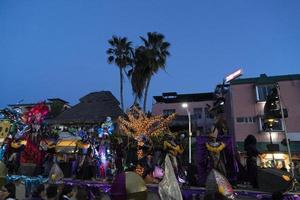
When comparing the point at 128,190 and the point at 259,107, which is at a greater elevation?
the point at 259,107

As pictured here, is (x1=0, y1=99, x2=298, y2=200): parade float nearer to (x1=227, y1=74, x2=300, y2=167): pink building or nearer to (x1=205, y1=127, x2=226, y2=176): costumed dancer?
(x1=205, y1=127, x2=226, y2=176): costumed dancer

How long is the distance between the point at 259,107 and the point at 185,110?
38.2 feet

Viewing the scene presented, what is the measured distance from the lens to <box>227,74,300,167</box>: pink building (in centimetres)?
2788

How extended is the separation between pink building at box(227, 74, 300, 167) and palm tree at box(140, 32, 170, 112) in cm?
860

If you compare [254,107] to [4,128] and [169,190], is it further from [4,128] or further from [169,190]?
[169,190]

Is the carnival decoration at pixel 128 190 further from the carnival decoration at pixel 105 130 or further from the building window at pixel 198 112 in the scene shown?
the building window at pixel 198 112

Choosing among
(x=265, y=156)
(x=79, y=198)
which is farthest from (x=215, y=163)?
(x=265, y=156)

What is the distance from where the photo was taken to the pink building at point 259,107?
27.9 metres

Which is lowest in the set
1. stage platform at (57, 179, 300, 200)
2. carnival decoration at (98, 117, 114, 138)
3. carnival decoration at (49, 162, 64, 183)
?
stage platform at (57, 179, 300, 200)

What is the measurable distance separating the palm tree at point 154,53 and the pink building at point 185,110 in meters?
5.74

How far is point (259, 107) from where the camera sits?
96.0ft

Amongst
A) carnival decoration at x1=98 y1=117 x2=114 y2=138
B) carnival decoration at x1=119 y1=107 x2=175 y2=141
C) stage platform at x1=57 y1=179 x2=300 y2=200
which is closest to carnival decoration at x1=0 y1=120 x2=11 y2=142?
carnival decoration at x1=98 y1=117 x2=114 y2=138

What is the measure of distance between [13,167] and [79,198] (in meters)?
9.89

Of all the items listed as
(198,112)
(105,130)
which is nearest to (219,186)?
(105,130)
